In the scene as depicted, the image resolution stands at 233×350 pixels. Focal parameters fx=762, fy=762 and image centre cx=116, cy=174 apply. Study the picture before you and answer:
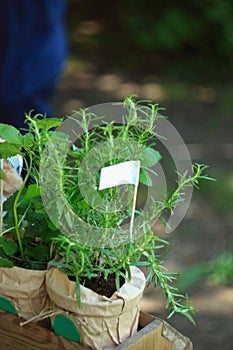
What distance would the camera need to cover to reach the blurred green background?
11.7ft

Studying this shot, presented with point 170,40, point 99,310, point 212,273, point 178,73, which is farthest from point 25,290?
point 170,40

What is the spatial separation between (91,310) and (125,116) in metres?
0.33

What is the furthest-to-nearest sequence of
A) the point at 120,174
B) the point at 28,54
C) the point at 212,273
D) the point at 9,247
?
the point at 212,273
the point at 28,54
the point at 9,247
the point at 120,174

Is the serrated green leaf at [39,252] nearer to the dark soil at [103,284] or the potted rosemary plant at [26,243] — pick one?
the potted rosemary plant at [26,243]

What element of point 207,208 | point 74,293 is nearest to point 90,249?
point 74,293

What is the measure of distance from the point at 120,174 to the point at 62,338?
302 millimetres

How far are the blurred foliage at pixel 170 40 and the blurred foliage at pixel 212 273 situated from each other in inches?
88.9

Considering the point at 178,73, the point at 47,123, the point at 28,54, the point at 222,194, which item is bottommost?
the point at 47,123

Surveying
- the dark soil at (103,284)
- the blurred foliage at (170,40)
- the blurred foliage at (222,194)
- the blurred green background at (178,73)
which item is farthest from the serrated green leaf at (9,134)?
the blurred foliage at (170,40)

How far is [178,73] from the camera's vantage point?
5.19 m

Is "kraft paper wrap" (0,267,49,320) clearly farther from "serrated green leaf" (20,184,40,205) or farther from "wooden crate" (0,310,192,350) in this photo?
"serrated green leaf" (20,184,40,205)

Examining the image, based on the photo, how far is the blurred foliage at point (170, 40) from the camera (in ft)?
17.0

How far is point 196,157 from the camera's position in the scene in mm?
4004

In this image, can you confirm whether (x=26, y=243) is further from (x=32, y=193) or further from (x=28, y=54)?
(x=28, y=54)
